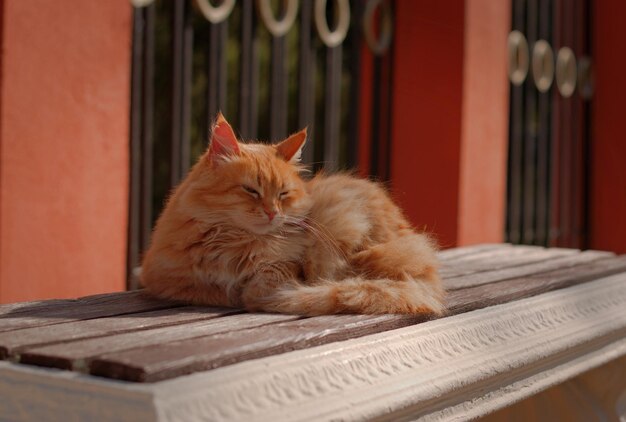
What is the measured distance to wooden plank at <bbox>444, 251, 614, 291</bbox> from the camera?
2155 mm

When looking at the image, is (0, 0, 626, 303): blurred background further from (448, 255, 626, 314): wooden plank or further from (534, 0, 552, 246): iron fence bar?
(448, 255, 626, 314): wooden plank

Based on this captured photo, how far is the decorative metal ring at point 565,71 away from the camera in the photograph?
5344mm

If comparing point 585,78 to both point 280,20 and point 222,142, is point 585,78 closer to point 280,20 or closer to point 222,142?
point 280,20

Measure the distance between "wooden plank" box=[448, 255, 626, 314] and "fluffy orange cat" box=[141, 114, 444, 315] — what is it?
9 centimetres

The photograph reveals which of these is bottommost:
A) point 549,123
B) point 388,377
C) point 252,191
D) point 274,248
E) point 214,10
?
point 388,377

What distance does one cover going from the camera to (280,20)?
3.60 m

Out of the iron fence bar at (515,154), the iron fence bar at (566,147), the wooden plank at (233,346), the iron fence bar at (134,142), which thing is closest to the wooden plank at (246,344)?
the wooden plank at (233,346)

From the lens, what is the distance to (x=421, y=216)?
163 inches

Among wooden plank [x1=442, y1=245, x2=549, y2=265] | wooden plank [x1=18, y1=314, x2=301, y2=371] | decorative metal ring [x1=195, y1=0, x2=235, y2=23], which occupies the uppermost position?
decorative metal ring [x1=195, y1=0, x2=235, y2=23]

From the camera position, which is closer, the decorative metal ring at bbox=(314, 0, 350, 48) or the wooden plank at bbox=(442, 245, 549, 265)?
the wooden plank at bbox=(442, 245, 549, 265)

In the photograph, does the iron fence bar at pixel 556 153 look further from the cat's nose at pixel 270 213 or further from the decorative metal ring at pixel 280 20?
the cat's nose at pixel 270 213

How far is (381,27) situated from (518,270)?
2031 mm

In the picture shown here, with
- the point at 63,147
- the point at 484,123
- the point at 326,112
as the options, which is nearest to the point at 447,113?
the point at 484,123

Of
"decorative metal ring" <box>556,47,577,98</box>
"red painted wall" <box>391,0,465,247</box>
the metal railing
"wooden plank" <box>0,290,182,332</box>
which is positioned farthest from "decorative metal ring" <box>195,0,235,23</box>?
"decorative metal ring" <box>556,47,577,98</box>
